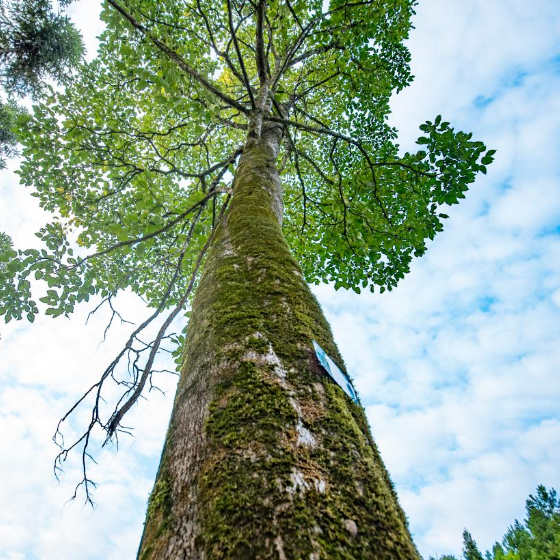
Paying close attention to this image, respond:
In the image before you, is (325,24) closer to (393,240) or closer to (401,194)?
(401,194)

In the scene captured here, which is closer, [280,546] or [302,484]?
[280,546]

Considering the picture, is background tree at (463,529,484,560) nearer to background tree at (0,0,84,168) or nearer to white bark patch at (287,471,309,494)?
white bark patch at (287,471,309,494)

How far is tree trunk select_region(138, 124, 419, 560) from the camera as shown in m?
0.63

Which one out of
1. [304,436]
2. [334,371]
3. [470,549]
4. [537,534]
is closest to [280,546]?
[304,436]

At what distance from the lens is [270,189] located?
282 cm

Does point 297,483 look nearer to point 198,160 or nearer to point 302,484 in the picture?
point 302,484

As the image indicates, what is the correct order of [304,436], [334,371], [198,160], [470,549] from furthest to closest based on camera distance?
[470,549], [198,160], [334,371], [304,436]

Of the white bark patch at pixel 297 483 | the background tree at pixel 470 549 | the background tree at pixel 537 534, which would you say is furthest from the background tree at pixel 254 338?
the background tree at pixel 470 549

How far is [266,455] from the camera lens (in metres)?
0.78

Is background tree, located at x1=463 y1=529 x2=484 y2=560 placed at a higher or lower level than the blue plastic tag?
lower

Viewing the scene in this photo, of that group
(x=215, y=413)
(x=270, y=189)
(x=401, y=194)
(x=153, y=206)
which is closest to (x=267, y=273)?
(x=215, y=413)

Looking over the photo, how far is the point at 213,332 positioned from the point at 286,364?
39 centimetres

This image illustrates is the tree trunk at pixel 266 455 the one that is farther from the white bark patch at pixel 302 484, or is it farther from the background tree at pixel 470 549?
the background tree at pixel 470 549

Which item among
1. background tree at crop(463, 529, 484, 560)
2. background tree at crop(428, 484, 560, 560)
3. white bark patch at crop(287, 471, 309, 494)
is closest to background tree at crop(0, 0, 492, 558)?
white bark patch at crop(287, 471, 309, 494)
